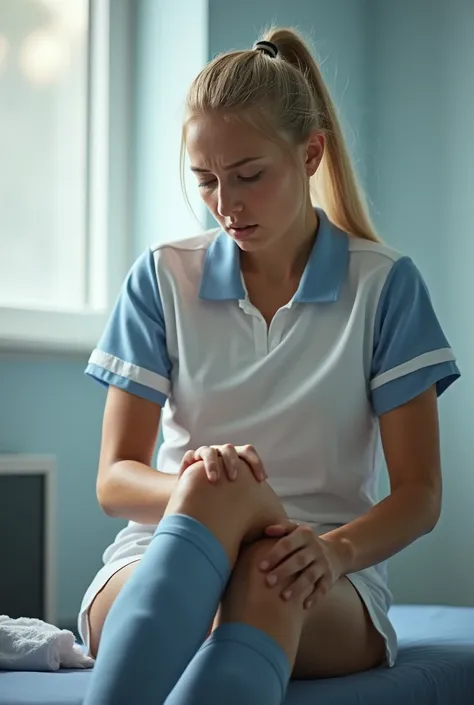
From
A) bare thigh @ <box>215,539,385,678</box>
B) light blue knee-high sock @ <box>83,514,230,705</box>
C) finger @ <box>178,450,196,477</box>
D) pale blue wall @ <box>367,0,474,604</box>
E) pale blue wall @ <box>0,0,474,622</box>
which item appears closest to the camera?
light blue knee-high sock @ <box>83,514,230,705</box>

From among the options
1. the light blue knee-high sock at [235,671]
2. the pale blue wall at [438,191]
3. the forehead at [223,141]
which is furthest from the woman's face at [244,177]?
the pale blue wall at [438,191]

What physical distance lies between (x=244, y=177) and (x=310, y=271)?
0.19m

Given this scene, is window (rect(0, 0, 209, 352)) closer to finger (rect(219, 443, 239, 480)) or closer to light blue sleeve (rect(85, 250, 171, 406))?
light blue sleeve (rect(85, 250, 171, 406))

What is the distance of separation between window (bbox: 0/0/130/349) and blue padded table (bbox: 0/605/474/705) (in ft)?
2.97

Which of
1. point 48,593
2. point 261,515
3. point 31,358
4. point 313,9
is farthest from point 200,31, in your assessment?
point 261,515

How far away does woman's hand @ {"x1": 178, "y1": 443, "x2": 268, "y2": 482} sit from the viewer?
1.18 metres

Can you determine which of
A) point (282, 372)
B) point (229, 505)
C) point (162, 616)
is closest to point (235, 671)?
point (162, 616)

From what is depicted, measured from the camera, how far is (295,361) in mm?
1478

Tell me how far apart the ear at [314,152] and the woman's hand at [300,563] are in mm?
527

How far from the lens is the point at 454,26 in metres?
2.31

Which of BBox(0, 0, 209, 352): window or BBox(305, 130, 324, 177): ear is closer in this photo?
BBox(305, 130, 324, 177): ear

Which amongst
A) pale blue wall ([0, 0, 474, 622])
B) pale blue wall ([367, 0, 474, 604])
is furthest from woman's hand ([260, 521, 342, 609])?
pale blue wall ([367, 0, 474, 604])

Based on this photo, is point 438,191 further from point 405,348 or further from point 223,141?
point 223,141

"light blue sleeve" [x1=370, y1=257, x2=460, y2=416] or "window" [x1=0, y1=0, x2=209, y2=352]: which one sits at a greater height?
"window" [x1=0, y1=0, x2=209, y2=352]
